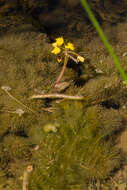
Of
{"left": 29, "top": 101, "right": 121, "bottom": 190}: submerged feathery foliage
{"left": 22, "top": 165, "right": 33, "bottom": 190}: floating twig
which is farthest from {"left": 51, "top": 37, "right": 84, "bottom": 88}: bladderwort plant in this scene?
{"left": 22, "top": 165, "right": 33, "bottom": 190}: floating twig

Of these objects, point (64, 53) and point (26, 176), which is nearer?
point (26, 176)

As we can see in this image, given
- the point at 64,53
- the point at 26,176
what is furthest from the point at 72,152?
the point at 64,53

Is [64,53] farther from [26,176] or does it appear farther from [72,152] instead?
[26,176]

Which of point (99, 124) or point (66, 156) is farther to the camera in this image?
point (99, 124)

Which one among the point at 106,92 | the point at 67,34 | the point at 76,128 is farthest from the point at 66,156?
the point at 67,34

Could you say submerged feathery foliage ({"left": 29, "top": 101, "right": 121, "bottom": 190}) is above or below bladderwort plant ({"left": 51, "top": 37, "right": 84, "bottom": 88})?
below

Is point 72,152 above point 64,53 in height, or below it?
below

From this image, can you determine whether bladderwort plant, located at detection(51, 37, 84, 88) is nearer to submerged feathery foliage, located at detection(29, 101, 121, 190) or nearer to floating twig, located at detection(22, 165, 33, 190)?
submerged feathery foliage, located at detection(29, 101, 121, 190)

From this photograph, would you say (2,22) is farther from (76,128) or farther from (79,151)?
(79,151)

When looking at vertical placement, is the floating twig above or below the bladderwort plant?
below

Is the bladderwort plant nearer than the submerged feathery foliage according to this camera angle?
No

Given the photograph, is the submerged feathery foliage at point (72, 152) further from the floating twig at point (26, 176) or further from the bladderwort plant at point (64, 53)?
the bladderwort plant at point (64, 53)
